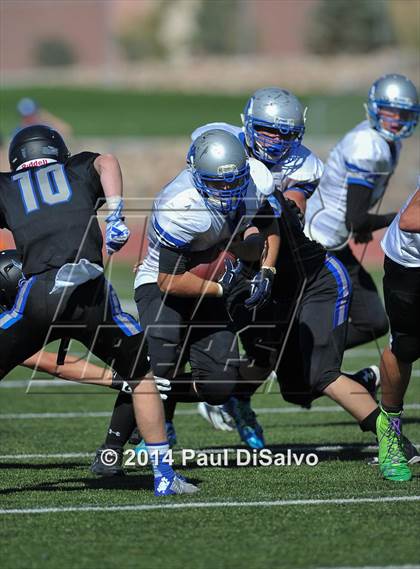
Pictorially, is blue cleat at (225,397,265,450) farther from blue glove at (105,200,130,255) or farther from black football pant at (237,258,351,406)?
blue glove at (105,200,130,255)

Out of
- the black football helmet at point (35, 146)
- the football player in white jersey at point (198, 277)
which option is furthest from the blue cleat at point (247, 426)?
the black football helmet at point (35, 146)

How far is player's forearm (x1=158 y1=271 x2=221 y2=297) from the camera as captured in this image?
199 inches

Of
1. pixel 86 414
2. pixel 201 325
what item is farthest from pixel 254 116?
pixel 86 414

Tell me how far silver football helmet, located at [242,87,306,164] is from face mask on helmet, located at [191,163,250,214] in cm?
66

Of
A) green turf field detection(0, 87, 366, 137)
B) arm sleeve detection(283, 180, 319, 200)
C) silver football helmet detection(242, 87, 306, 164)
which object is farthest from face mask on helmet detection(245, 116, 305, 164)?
green turf field detection(0, 87, 366, 137)

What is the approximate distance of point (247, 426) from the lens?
607 cm

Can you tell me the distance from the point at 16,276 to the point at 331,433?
2.16 m

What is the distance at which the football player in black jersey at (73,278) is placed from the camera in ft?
14.9

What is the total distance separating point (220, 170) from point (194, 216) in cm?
24

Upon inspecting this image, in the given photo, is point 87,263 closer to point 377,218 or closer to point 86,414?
point 377,218

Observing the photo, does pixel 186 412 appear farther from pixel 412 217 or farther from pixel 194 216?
pixel 412 217

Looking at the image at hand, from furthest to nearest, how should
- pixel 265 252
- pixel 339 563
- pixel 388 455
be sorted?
pixel 265 252, pixel 388 455, pixel 339 563

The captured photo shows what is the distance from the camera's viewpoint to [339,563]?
12.2ft

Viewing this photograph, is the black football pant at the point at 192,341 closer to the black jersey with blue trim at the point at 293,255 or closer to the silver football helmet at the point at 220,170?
the black jersey with blue trim at the point at 293,255
